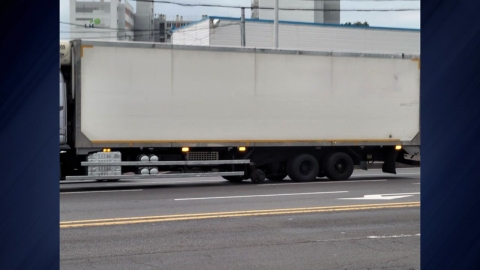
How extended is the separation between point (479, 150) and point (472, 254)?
0.43 meters

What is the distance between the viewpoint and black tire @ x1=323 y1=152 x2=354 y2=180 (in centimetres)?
2050

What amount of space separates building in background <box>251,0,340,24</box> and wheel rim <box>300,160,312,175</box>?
2117cm

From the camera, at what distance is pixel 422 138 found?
2754 mm

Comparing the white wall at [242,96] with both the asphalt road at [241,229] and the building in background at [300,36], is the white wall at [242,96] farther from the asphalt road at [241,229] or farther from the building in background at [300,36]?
the building in background at [300,36]

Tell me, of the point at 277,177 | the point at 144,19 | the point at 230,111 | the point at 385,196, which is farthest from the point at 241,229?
the point at 144,19

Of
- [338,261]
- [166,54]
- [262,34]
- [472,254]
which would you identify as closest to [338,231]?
[338,261]

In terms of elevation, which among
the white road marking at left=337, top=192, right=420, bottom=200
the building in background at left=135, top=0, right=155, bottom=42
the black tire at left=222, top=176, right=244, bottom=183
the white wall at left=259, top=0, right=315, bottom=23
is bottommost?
the black tire at left=222, top=176, right=244, bottom=183

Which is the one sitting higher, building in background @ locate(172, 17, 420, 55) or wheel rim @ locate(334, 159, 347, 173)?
building in background @ locate(172, 17, 420, 55)

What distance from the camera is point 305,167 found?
20.5m

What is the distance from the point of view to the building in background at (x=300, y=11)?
41884mm

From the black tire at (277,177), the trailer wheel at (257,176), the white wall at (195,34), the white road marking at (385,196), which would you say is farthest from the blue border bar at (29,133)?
the white wall at (195,34)

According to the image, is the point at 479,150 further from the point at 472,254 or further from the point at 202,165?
the point at 202,165

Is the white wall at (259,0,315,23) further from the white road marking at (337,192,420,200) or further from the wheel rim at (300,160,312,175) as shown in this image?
the white road marking at (337,192,420,200)

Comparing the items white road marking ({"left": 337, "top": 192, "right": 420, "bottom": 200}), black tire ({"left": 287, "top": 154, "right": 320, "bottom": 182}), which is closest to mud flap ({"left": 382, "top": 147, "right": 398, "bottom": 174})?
black tire ({"left": 287, "top": 154, "right": 320, "bottom": 182})
